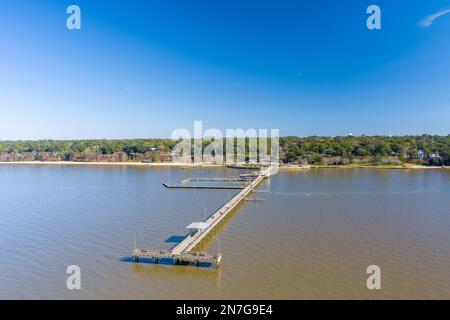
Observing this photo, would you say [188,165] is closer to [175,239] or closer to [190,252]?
[175,239]

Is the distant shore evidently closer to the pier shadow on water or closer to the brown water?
the brown water

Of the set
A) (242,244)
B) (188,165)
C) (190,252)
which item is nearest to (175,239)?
(190,252)

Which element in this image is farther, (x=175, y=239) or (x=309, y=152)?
(x=309, y=152)

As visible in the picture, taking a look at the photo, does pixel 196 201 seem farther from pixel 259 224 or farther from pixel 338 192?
pixel 338 192

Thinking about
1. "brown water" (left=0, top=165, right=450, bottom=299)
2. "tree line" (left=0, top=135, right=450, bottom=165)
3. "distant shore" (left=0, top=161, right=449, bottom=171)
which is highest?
"tree line" (left=0, top=135, right=450, bottom=165)

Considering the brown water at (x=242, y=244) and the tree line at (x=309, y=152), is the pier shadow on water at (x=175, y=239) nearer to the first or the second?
the brown water at (x=242, y=244)

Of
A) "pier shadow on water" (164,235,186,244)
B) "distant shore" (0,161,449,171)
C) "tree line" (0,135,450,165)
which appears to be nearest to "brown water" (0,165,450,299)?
"pier shadow on water" (164,235,186,244)
